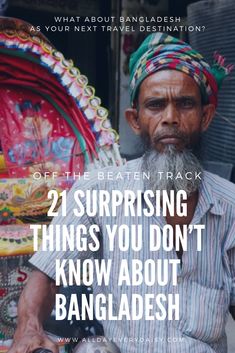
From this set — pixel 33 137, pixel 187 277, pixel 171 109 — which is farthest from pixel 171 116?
pixel 33 137

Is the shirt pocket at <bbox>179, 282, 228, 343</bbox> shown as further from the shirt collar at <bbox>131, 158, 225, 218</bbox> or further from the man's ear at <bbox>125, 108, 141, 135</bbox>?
the man's ear at <bbox>125, 108, 141, 135</bbox>

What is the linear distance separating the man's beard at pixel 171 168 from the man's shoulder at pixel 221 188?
7 cm

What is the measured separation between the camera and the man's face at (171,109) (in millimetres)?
1857

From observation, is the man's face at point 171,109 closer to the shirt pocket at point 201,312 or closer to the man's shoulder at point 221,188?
the man's shoulder at point 221,188

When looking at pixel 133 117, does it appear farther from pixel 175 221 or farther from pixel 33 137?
pixel 33 137

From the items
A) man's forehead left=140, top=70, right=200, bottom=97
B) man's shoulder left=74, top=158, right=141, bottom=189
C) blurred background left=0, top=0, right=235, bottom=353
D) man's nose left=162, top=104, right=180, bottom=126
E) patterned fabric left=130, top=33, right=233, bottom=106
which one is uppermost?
blurred background left=0, top=0, right=235, bottom=353

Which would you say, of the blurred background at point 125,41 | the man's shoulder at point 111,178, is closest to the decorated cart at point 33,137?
the man's shoulder at point 111,178

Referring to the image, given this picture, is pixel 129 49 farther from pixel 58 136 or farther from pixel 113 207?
pixel 113 207

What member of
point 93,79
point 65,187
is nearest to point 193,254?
point 65,187

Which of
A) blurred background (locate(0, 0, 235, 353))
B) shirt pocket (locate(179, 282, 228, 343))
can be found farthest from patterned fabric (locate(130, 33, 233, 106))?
blurred background (locate(0, 0, 235, 353))

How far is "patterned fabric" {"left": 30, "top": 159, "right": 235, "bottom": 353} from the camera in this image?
1814 mm

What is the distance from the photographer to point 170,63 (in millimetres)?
1877

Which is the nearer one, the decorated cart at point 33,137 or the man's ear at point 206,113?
the man's ear at point 206,113

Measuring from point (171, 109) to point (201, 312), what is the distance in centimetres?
62
